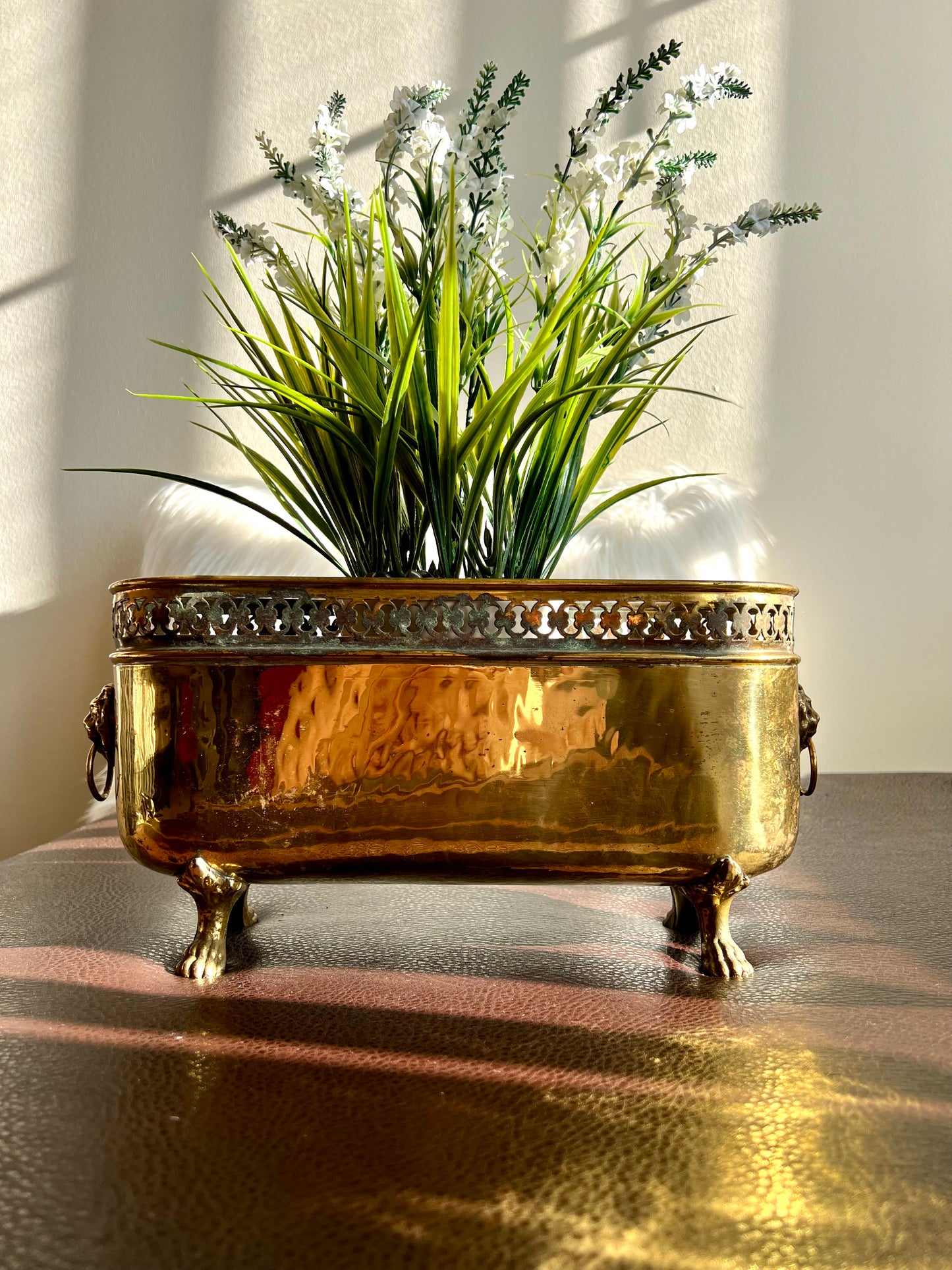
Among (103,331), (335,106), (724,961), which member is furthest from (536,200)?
(724,961)

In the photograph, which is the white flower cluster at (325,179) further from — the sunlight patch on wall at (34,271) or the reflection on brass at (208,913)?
the sunlight patch on wall at (34,271)

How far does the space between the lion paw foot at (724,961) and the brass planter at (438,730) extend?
6 centimetres

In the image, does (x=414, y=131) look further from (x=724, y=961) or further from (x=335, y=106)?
(x=724, y=961)

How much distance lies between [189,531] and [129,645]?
956 mm

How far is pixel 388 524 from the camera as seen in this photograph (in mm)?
648

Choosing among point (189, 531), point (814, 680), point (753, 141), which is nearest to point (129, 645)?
point (189, 531)

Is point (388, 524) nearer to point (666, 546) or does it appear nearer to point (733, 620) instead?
point (733, 620)

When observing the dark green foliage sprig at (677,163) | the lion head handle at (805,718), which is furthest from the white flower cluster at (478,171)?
the lion head handle at (805,718)

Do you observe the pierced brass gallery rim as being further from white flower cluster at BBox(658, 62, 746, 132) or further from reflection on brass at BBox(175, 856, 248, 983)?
white flower cluster at BBox(658, 62, 746, 132)

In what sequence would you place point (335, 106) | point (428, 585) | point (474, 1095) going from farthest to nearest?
point (335, 106), point (428, 585), point (474, 1095)

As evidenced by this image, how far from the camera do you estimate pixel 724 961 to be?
0.62 meters

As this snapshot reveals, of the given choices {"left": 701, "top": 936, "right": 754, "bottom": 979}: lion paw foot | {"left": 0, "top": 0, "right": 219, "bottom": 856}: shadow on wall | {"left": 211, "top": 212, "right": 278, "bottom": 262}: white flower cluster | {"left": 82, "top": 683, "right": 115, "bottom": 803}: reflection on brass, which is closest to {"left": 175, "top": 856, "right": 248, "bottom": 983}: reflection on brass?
{"left": 82, "top": 683, "right": 115, "bottom": 803}: reflection on brass

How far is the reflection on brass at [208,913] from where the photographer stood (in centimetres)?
59

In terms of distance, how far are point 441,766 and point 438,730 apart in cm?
2
